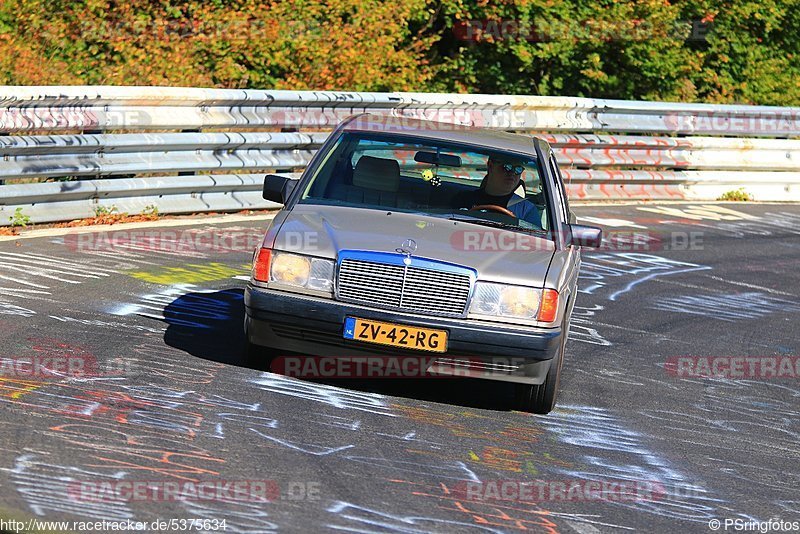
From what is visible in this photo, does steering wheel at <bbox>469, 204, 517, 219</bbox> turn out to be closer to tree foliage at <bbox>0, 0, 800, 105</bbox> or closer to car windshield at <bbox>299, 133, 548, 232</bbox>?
car windshield at <bbox>299, 133, 548, 232</bbox>

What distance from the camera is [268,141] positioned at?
13.9 m

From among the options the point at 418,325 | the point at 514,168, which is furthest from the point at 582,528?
the point at 514,168

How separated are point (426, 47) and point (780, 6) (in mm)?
7492

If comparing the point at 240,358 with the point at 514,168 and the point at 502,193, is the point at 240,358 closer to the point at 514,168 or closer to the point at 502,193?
the point at 502,193

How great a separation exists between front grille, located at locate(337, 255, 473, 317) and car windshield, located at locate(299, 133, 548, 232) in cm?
87

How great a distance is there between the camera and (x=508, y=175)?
27.3 ft

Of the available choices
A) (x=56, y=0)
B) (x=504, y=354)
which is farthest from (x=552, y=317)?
(x=56, y=0)

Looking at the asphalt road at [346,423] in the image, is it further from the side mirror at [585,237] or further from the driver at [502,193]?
the driver at [502,193]

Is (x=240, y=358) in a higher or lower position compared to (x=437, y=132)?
lower
